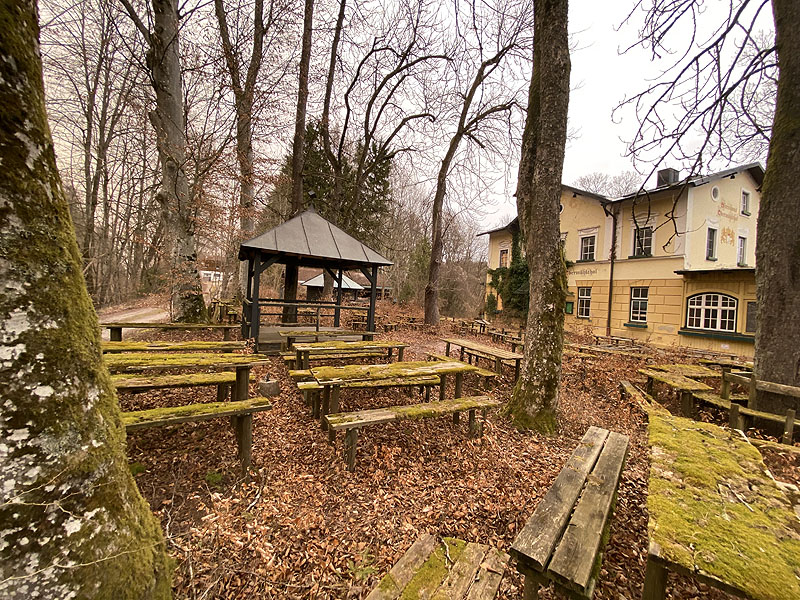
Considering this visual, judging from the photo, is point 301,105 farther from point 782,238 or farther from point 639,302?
point 639,302

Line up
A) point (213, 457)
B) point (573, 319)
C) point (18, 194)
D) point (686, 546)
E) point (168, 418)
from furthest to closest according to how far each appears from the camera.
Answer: point (573, 319)
point (213, 457)
point (168, 418)
point (686, 546)
point (18, 194)

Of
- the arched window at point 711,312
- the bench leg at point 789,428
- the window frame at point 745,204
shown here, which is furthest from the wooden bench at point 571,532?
the window frame at point 745,204

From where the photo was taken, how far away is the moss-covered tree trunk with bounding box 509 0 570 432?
4.52 m

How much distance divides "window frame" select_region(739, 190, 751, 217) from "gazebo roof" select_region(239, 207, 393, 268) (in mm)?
17447

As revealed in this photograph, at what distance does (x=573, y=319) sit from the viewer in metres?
17.2

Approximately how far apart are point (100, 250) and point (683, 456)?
23.9m

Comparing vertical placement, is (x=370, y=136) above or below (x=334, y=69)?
below

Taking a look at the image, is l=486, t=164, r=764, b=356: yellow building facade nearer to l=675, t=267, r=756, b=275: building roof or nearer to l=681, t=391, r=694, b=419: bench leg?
l=675, t=267, r=756, b=275: building roof

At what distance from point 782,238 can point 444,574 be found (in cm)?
668

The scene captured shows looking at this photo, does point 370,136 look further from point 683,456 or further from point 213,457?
point 683,456

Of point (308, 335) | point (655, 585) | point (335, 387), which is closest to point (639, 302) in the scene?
point (308, 335)

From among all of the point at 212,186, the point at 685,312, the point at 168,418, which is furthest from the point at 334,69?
the point at 685,312

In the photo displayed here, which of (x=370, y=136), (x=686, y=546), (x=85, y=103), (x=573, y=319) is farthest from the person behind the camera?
(x=573, y=319)

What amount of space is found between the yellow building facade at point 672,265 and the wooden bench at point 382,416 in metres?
11.2
